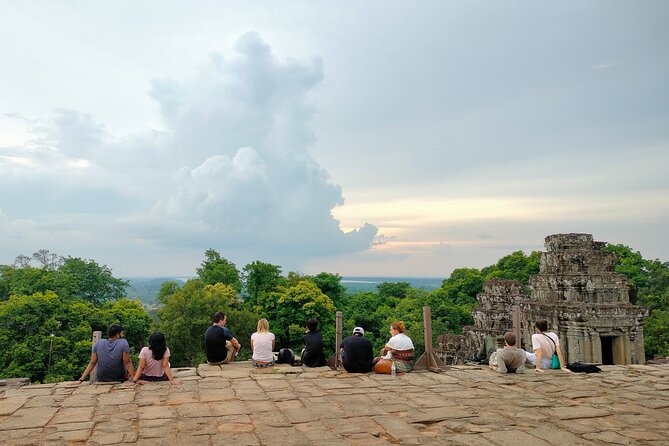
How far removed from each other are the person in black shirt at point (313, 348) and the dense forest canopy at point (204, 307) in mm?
17742

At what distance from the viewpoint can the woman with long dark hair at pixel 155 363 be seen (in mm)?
9562

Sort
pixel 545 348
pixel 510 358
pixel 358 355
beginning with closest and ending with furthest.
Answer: pixel 358 355 < pixel 510 358 < pixel 545 348

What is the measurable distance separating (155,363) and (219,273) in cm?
4020

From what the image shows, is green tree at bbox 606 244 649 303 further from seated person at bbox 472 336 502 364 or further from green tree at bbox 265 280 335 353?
seated person at bbox 472 336 502 364

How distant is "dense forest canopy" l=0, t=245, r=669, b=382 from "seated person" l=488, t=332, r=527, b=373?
21.4m

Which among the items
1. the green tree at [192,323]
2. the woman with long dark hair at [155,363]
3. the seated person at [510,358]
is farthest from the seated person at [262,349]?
the green tree at [192,323]

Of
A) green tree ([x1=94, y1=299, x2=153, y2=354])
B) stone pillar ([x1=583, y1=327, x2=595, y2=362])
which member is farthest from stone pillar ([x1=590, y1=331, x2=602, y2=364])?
green tree ([x1=94, y1=299, x2=153, y2=354])

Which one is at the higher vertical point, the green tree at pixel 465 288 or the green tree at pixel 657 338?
the green tree at pixel 465 288

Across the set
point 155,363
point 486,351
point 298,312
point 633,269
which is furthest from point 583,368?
point 633,269

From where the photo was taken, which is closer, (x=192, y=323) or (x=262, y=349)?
(x=262, y=349)

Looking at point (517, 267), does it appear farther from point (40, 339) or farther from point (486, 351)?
point (40, 339)

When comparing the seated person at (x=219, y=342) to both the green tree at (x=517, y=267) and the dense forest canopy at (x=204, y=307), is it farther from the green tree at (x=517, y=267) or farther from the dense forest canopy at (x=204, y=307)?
the green tree at (x=517, y=267)

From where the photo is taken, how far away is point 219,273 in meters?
49.1

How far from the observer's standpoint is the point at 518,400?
862 centimetres
